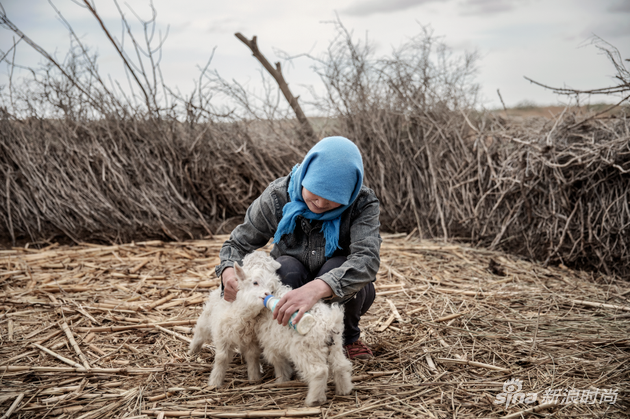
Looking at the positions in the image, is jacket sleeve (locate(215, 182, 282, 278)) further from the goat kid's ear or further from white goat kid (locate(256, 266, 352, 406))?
white goat kid (locate(256, 266, 352, 406))

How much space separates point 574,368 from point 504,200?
2.99 m

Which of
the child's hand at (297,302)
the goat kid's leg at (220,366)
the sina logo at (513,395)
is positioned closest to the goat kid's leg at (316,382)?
the child's hand at (297,302)

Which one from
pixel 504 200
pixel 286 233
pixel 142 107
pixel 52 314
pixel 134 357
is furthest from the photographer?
pixel 142 107

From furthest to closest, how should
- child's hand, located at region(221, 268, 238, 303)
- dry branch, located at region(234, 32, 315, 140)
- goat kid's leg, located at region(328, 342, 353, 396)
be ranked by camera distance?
dry branch, located at region(234, 32, 315, 140) < child's hand, located at region(221, 268, 238, 303) < goat kid's leg, located at region(328, 342, 353, 396)

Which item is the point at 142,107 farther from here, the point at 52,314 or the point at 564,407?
the point at 564,407

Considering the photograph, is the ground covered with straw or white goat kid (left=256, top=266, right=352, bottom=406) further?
the ground covered with straw

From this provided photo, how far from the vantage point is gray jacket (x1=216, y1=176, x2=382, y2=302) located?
8.00ft

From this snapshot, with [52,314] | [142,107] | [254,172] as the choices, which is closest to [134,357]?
[52,314]

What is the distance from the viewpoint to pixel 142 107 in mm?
6176

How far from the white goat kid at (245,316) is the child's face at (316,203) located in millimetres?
376

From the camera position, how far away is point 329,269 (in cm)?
246

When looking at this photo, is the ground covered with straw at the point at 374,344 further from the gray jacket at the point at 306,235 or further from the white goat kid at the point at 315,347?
the gray jacket at the point at 306,235

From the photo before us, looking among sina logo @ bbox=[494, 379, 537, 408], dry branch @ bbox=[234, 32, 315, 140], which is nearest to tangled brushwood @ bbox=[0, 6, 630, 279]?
dry branch @ bbox=[234, 32, 315, 140]

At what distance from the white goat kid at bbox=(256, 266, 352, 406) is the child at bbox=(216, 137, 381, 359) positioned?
9 centimetres
